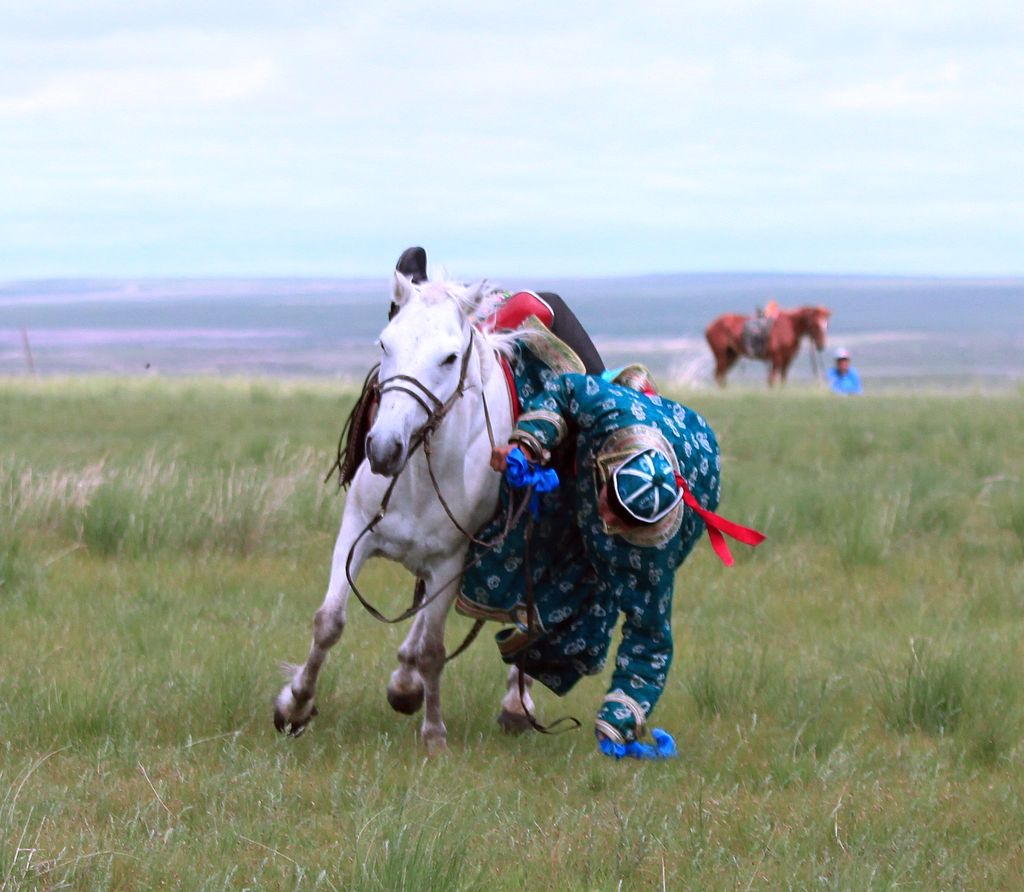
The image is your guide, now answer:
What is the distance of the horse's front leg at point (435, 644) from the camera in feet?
18.8

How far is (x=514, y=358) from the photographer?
5.98m

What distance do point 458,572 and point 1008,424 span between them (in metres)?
12.5

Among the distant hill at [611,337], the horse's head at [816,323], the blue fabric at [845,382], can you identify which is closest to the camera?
the blue fabric at [845,382]

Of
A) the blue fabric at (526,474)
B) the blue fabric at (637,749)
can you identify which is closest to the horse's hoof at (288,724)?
the blue fabric at (637,749)

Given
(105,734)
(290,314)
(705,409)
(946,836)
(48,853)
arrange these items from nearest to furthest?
(48,853) → (946,836) → (105,734) → (705,409) → (290,314)

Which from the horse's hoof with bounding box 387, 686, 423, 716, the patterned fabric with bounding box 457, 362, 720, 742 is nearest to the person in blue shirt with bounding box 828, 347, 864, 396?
the patterned fabric with bounding box 457, 362, 720, 742

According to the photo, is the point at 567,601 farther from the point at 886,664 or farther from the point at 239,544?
the point at 239,544

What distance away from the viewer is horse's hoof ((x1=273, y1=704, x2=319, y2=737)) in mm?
5691

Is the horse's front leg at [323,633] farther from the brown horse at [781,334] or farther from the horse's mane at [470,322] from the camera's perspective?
the brown horse at [781,334]

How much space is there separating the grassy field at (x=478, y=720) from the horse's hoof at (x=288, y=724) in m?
0.07

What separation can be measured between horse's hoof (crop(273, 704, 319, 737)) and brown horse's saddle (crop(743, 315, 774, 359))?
89.4 feet

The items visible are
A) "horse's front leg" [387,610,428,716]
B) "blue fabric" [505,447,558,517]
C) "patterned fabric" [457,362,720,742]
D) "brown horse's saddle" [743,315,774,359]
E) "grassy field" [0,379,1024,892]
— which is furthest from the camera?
"brown horse's saddle" [743,315,774,359]

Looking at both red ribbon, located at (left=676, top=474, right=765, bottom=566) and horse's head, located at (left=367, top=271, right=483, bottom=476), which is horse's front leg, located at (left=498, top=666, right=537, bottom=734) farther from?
horse's head, located at (left=367, top=271, right=483, bottom=476)

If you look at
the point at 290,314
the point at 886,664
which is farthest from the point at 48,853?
the point at 290,314
